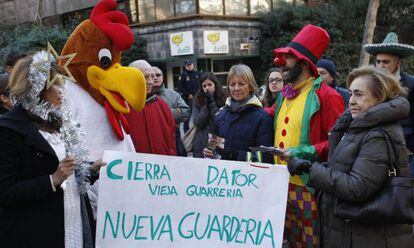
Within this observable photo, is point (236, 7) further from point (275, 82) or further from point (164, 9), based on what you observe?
point (275, 82)

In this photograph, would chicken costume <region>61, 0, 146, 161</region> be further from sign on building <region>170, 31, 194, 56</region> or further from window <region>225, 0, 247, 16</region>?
window <region>225, 0, 247, 16</region>

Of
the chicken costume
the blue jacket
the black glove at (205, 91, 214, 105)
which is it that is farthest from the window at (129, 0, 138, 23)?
the blue jacket

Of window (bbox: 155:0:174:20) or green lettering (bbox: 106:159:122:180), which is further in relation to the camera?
window (bbox: 155:0:174:20)

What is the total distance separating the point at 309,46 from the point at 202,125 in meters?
2.05

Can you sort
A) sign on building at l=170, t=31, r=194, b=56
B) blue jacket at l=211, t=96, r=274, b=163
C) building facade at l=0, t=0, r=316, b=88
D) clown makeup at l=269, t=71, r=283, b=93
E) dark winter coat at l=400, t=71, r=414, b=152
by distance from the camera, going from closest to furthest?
blue jacket at l=211, t=96, r=274, b=163
dark winter coat at l=400, t=71, r=414, b=152
clown makeup at l=269, t=71, r=283, b=93
sign on building at l=170, t=31, r=194, b=56
building facade at l=0, t=0, r=316, b=88

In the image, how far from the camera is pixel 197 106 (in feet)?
17.7

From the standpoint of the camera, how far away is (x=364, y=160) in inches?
95.2

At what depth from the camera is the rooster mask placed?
3215 millimetres

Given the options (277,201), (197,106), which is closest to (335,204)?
(277,201)

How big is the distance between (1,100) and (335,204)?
10.2 feet

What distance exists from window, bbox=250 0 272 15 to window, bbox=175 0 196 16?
2589 millimetres

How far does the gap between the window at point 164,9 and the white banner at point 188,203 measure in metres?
13.8

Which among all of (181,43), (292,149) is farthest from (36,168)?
(181,43)

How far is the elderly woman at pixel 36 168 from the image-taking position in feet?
7.50
